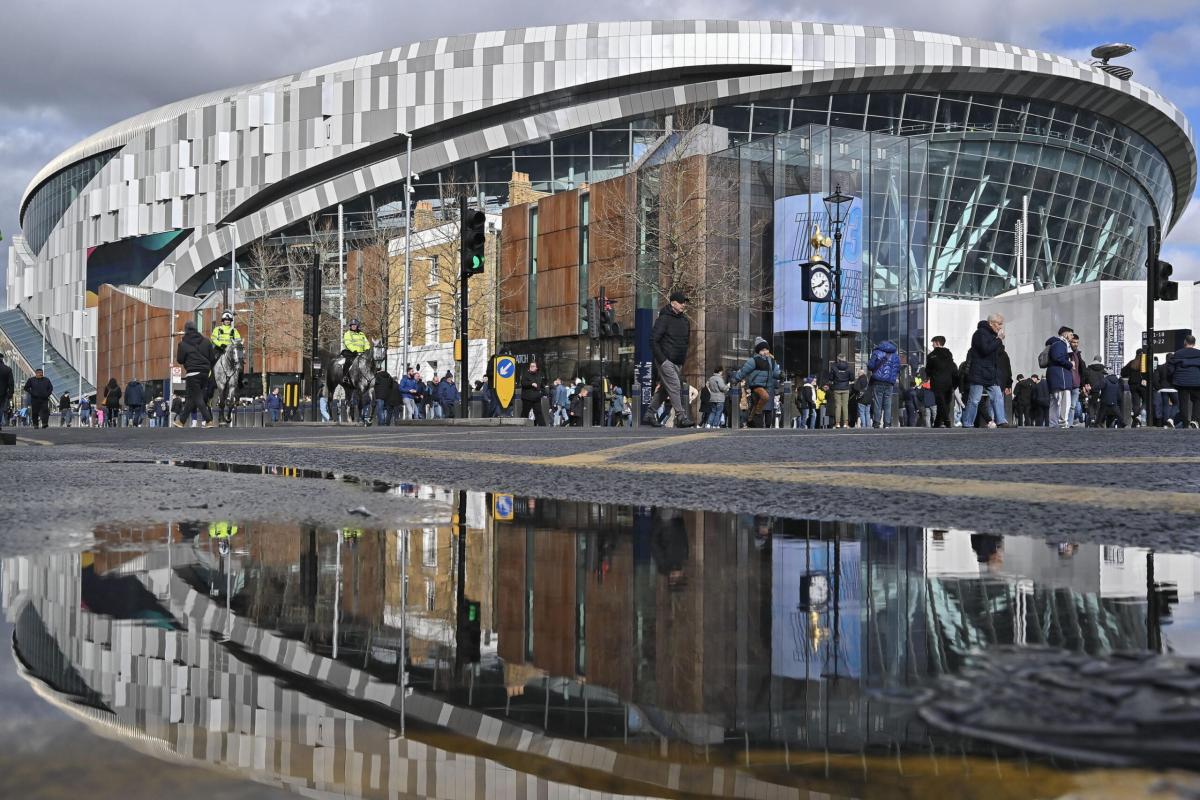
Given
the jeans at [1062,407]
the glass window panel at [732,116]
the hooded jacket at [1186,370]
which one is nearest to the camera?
the hooded jacket at [1186,370]

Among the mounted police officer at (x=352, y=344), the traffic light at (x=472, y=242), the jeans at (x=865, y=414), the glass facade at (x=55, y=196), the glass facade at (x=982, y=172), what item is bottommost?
the jeans at (x=865, y=414)

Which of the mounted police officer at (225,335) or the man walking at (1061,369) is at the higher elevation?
the mounted police officer at (225,335)

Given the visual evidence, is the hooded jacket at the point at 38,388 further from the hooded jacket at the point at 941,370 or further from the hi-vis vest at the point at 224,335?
the hooded jacket at the point at 941,370

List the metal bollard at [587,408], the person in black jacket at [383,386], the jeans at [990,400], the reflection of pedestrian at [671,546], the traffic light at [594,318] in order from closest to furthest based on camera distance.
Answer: the reflection of pedestrian at [671,546] < the jeans at [990,400] < the person in black jacket at [383,386] < the traffic light at [594,318] < the metal bollard at [587,408]

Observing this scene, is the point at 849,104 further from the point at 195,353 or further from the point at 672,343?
the point at 672,343

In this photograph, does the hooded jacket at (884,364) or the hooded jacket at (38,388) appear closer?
the hooded jacket at (884,364)

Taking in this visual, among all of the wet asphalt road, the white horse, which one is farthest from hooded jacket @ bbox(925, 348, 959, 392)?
the white horse

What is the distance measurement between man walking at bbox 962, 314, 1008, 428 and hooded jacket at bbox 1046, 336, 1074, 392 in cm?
200

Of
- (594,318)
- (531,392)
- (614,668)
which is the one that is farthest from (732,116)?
(614,668)

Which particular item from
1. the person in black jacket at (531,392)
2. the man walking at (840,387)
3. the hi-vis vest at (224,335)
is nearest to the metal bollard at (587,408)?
the person in black jacket at (531,392)

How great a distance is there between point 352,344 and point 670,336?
31.5 feet

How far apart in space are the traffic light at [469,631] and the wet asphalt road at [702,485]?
4.33ft

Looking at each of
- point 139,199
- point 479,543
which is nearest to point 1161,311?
point 479,543

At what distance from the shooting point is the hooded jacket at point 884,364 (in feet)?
70.4
